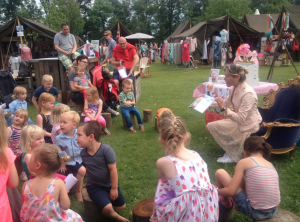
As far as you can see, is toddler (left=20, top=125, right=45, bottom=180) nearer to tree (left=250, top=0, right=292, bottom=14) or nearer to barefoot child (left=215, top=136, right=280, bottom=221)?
barefoot child (left=215, top=136, right=280, bottom=221)

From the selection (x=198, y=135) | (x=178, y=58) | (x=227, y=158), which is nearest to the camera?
(x=227, y=158)

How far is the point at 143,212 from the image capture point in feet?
7.68

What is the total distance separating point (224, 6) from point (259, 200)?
35640 mm

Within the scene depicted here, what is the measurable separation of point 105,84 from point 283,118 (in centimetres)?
414

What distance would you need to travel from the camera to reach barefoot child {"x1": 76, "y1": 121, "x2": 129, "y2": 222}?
245cm

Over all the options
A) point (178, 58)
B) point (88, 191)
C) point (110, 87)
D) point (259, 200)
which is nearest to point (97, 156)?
point (88, 191)

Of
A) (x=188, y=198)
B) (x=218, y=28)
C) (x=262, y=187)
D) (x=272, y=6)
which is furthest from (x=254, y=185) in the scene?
(x=272, y=6)

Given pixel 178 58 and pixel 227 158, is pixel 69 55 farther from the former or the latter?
pixel 178 58

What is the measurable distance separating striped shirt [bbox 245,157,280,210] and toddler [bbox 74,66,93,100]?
171 inches

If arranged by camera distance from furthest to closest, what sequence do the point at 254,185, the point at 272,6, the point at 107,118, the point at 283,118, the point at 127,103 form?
the point at 272,6, the point at 107,118, the point at 127,103, the point at 283,118, the point at 254,185

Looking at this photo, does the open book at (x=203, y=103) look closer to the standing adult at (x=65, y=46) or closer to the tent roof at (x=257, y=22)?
the standing adult at (x=65, y=46)

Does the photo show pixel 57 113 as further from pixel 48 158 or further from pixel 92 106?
pixel 48 158

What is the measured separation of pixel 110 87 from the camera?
6.35 metres

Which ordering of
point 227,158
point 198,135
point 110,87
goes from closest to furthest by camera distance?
point 227,158 → point 198,135 → point 110,87
